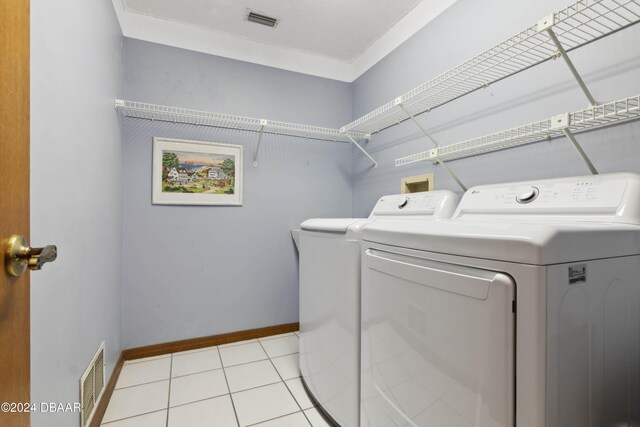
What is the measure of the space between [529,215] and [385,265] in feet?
2.04

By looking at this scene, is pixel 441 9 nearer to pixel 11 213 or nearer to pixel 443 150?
pixel 443 150

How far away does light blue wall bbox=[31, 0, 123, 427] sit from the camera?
2.83 ft

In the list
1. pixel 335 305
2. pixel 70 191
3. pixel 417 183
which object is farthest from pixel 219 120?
pixel 335 305

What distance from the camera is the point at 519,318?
0.67 meters

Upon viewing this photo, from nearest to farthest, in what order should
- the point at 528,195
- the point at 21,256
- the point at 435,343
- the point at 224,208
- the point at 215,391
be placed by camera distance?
the point at 21,256 < the point at 435,343 < the point at 528,195 < the point at 215,391 < the point at 224,208

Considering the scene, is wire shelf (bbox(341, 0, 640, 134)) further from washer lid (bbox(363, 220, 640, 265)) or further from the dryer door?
the dryer door

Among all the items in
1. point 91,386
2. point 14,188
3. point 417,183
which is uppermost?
point 417,183

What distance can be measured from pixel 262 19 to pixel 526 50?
182cm

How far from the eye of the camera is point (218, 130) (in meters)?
2.41

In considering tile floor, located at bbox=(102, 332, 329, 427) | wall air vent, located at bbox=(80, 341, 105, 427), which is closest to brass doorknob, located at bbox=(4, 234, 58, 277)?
wall air vent, located at bbox=(80, 341, 105, 427)

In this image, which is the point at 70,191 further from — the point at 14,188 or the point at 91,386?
the point at 91,386

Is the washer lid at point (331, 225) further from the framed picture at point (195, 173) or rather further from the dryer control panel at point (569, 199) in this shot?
the framed picture at point (195, 173)

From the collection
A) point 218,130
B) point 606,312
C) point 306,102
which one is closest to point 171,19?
point 218,130

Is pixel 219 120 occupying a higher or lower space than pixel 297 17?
lower
